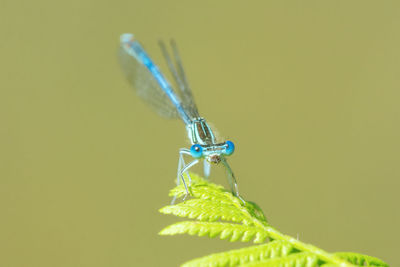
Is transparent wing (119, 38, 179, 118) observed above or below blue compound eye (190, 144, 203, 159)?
above

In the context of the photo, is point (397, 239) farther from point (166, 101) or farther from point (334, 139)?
point (166, 101)

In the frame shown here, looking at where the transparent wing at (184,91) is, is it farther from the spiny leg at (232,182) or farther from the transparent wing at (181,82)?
the spiny leg at (232,182)

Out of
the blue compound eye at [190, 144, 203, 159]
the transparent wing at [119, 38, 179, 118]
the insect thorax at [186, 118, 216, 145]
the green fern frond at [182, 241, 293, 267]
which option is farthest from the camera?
the transparent wing at [119, 38, 179, 118]

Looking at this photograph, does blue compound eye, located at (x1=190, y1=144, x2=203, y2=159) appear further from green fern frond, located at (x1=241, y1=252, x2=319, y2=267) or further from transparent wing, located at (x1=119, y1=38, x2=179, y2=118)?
green fern frond, located at (x1=241, y1=252, x2=319, y2=267)

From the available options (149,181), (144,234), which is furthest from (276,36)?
(144,234)

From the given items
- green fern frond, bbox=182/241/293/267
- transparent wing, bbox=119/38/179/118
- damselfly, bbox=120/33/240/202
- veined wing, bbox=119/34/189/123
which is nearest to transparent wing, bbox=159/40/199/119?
damselfly, bbox=120/33/240/202

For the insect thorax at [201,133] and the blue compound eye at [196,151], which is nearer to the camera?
the blue compound eye at [196,151]

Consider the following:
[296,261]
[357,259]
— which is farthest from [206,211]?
[357,259]

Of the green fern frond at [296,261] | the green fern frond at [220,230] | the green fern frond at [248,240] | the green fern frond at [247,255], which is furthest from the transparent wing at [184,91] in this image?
the green fern frond at [296,261]
